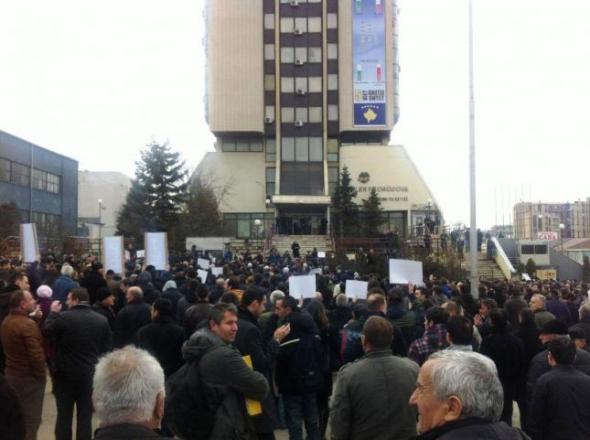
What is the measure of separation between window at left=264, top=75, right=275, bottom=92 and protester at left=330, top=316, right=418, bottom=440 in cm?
6309

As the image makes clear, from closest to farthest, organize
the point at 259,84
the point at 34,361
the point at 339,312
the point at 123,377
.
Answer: the point at 123,377
the point at 34,361
the point at 339,312
the point at 259,84

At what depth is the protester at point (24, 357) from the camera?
6508mm

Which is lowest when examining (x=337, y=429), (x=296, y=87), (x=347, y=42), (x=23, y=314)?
(x=337, y=429)

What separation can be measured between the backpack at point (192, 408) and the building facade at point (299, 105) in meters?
59.7

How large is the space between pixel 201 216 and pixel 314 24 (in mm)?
26291

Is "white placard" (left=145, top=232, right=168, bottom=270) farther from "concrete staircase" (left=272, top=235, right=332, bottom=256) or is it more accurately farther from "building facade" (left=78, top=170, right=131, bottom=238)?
"building facade" (left=78, top=170, right=131, bottom=238)

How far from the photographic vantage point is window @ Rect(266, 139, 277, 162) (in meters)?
67.3

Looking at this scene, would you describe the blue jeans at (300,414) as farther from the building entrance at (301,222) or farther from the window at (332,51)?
the window at (332,51)

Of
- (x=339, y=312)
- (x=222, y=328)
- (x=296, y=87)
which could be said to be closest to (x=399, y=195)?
(x=296, y=87)

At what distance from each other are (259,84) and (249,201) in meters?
11.8

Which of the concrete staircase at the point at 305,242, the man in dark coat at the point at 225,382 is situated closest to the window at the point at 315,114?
the concrete staircase at the point at 305,242

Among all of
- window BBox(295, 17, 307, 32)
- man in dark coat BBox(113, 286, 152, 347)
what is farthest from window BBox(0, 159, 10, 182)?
man in dark coat BBox(113, 286, 152, 347)

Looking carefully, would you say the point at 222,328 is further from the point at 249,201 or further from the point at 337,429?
the point at 249,201

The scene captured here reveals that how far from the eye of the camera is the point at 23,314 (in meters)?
6.63
